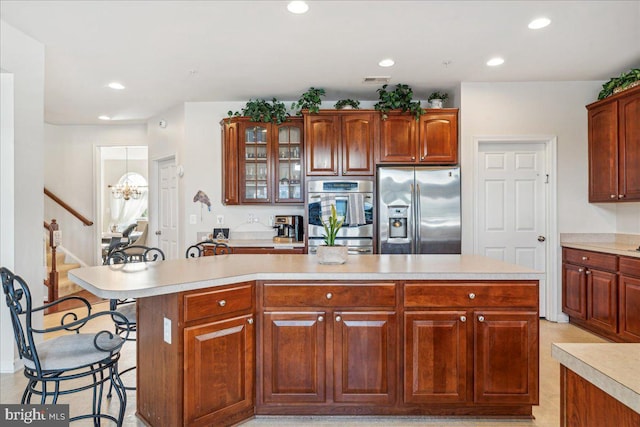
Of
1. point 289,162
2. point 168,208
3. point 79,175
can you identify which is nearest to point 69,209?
point 79,175

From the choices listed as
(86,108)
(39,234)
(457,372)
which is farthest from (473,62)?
(86,108)

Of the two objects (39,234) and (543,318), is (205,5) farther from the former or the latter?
(543,318)

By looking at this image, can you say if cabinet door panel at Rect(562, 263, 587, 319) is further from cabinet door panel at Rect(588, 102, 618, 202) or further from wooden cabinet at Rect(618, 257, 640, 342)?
cabinet door panel at Rect(588, 102, 618, 202)

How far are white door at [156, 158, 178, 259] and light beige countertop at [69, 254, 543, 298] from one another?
10.5 ft

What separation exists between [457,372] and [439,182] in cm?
252

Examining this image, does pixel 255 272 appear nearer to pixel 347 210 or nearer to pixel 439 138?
pixel 347 210

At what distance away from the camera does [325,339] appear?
225 centimetres

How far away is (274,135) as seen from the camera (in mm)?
4820

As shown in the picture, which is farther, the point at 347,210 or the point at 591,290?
the point at 347,210

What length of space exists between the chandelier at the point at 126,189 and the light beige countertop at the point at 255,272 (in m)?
7.54

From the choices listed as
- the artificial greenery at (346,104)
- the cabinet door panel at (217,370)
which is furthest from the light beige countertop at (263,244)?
the cabinet door panel at (217,370)

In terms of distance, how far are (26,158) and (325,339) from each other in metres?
2.80

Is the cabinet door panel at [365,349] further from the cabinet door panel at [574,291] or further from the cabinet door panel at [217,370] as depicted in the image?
the cabinet door panel at [574,291]
